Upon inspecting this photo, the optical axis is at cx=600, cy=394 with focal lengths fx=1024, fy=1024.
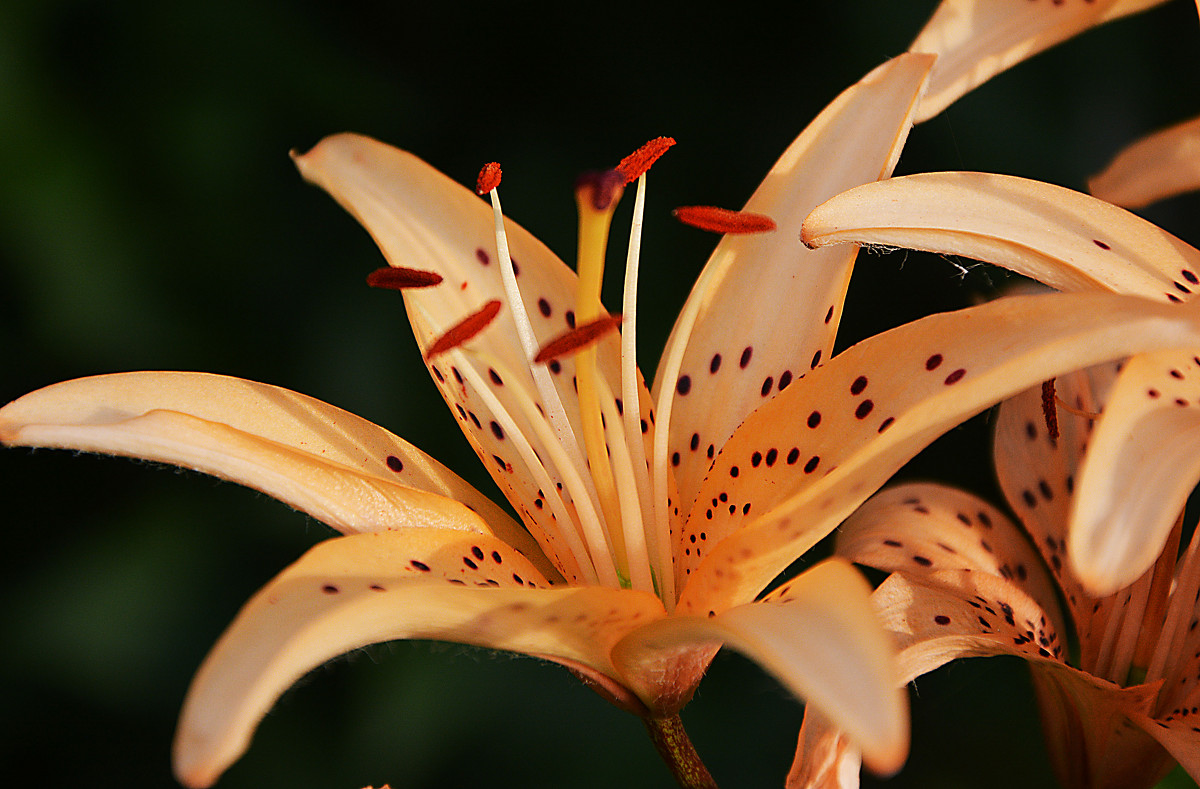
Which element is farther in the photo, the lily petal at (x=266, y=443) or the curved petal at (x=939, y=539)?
the curved petal at (x=939, y=539)

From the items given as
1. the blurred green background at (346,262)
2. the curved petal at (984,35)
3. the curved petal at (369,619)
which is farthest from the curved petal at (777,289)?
the blurred green background at (346,262)

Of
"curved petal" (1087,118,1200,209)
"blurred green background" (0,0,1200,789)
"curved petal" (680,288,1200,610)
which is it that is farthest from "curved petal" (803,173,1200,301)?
"blurred green background" (0,0,1200,789)

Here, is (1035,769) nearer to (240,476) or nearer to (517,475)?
(517,475)

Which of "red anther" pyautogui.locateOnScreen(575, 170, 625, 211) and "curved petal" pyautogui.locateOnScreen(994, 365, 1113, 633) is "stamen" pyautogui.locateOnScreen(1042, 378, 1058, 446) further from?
"red anther" pyautogui.locateOnScreen(575, 170, 625, 211)

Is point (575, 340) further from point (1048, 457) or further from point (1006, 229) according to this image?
point (1048, 457)

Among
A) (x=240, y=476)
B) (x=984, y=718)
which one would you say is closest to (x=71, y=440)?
(x=240, y=476)

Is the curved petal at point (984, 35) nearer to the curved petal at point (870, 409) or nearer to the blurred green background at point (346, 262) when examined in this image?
the curved petal at point (870, 409)
